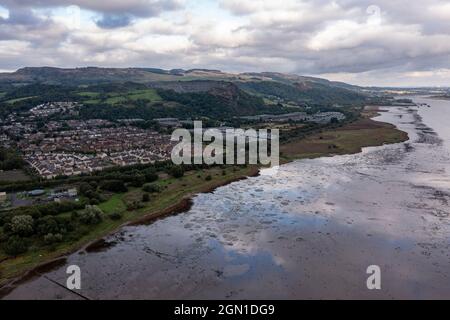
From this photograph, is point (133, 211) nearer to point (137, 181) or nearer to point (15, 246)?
point (137, 181)

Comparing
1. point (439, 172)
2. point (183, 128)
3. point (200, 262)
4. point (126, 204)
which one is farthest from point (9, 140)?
point (439, 172)

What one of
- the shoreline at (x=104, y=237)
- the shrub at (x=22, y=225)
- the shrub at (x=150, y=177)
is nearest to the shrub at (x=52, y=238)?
the shoreline at (x=104, y=237)

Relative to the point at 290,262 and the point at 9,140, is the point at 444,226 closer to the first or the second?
the point at 290,262

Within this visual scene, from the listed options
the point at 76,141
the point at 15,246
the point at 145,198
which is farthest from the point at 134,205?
the point at 76,141

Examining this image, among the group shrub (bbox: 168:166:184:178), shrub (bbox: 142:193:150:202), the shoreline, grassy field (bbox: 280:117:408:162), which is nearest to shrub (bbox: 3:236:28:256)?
the shoreline

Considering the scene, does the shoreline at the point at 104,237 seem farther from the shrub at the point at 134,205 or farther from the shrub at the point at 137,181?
the shrub at the point at 137,181

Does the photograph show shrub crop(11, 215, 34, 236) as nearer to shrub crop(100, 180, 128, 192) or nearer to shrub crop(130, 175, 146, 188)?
shrub crop(100, 180, 128, 192)
